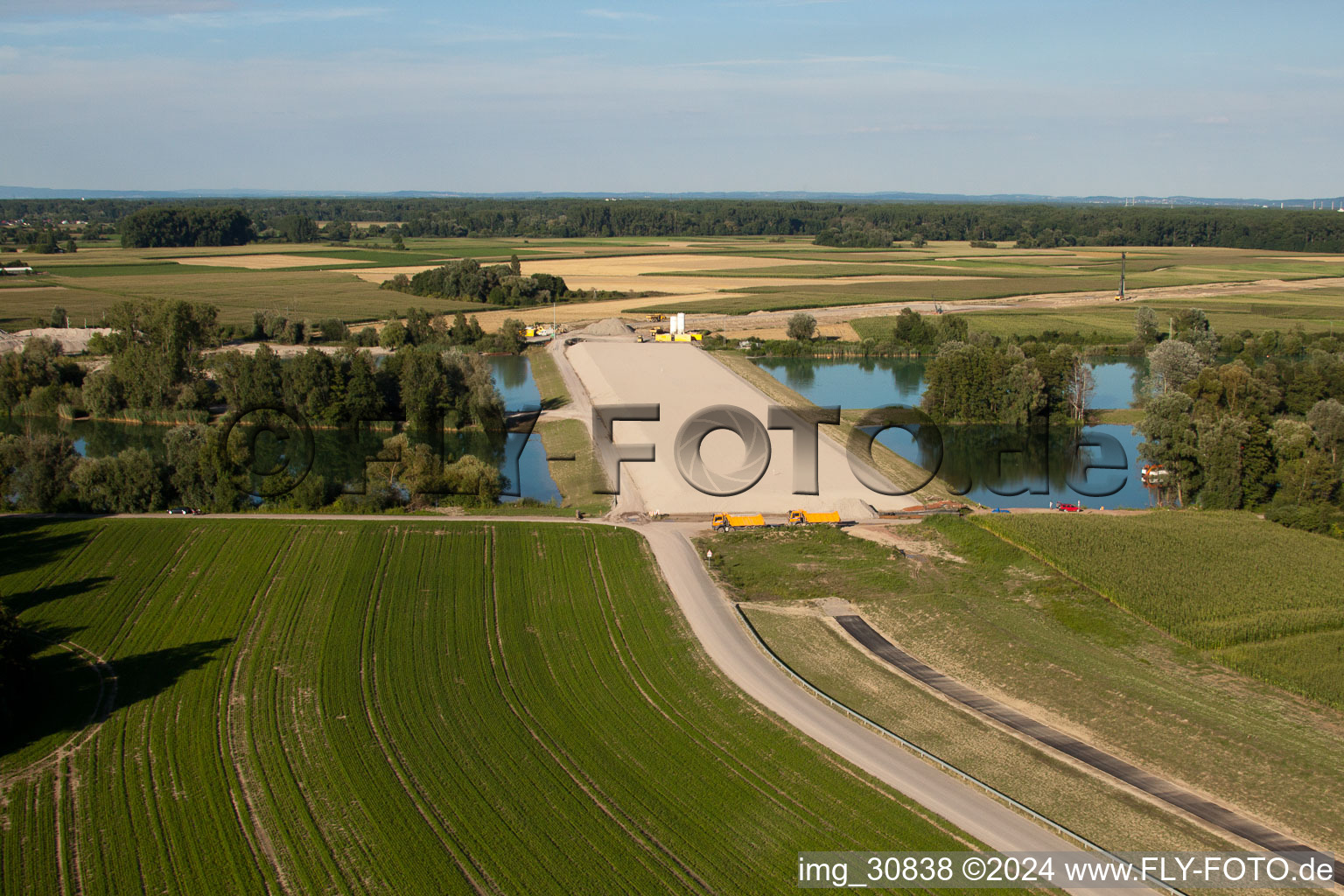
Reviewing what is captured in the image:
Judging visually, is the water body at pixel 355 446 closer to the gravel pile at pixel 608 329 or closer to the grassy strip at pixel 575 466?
the grassy strip at pixel 575 466

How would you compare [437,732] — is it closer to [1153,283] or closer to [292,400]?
[292,400]

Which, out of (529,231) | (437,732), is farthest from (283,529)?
(529,231)

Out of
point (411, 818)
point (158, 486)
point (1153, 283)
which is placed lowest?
point (411, 818)

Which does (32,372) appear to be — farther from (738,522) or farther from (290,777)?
(290,777)

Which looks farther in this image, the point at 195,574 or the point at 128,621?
the point at 195,574

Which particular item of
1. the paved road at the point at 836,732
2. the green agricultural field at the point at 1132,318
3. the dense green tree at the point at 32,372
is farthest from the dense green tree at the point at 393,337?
the paved road at the point at 836,732

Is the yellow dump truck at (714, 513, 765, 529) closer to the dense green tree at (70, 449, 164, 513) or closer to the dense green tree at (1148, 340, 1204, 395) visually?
the dense green tree at (70, 449, 164, 513)

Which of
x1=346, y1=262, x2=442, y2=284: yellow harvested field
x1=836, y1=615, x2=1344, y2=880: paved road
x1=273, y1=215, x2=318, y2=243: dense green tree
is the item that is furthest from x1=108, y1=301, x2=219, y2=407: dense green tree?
x1=273, y1=215, x2=318, y2=243: dense green tree

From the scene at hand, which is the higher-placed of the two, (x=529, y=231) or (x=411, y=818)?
(x=529, y=231)
